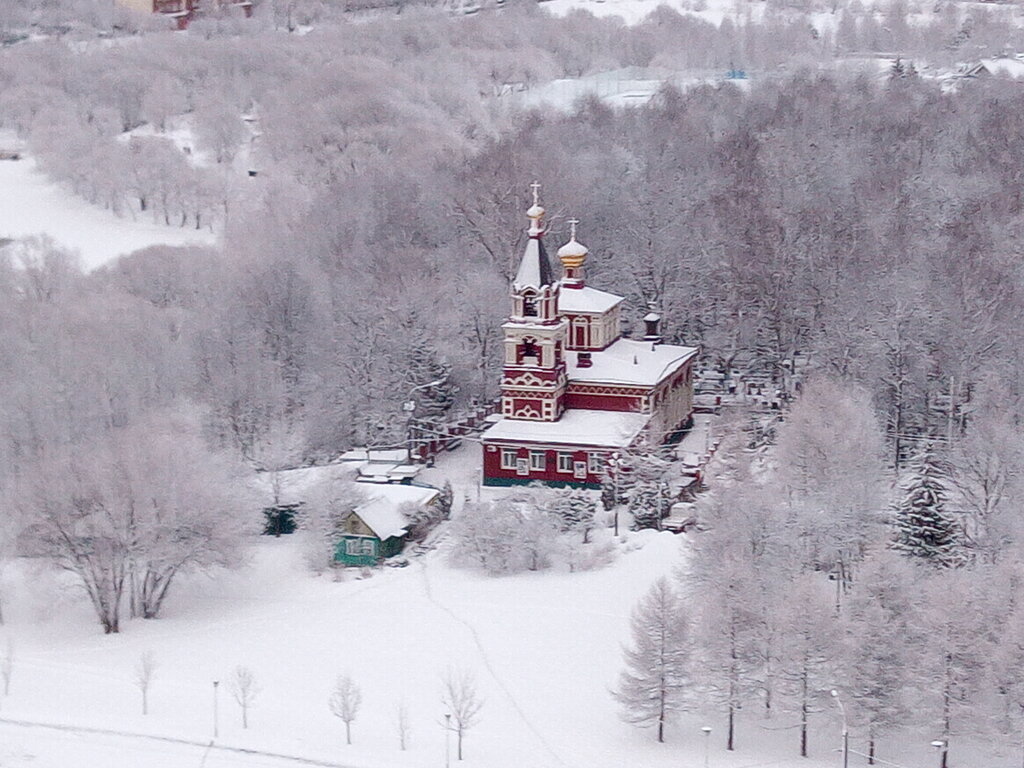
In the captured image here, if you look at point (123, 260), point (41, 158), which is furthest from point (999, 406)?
point (41, 158)

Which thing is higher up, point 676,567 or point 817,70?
point 817,70

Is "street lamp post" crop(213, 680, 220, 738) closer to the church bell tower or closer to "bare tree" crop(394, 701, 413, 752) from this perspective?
"bare tree" crop(394, 701, 413, 752)

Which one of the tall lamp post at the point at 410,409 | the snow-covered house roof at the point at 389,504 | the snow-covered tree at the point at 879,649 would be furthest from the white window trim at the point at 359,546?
the snow-covered tree at the point at 879,649

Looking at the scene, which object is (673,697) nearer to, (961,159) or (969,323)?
(969,323)

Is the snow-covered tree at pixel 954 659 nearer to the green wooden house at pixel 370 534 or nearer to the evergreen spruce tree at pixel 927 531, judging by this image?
the evergreen spruce tree at pixel 927 531

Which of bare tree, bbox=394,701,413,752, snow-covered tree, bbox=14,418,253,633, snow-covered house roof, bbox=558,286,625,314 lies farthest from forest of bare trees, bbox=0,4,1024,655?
bare tree, bbox=394,701,413,752

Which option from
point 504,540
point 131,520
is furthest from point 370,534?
point 131,520

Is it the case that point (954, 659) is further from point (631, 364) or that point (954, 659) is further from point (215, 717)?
point (631, 364)
